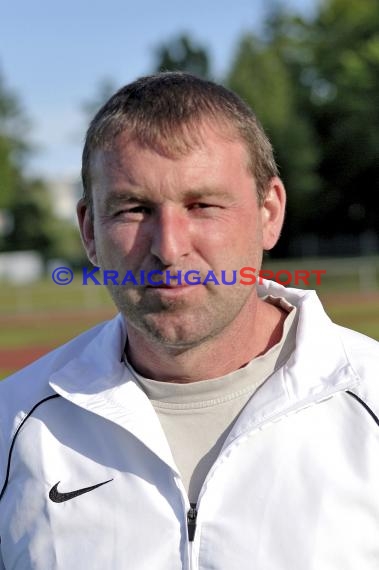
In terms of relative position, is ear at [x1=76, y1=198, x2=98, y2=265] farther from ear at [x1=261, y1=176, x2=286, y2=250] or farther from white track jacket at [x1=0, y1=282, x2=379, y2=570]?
ear at [x1=261, y1=176, x2=286, y2=250]

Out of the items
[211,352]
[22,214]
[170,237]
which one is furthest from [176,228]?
[22,214]

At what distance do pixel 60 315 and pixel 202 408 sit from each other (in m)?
22.9

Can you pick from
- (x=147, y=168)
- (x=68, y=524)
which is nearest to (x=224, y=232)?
(x=147, y=168)

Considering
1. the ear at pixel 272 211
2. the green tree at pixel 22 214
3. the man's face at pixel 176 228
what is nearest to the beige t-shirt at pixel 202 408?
the man's face at pixel 176 228

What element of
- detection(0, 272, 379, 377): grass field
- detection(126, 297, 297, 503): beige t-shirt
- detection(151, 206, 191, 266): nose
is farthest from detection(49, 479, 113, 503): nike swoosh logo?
detection(0, 272, 379, 377): grass field

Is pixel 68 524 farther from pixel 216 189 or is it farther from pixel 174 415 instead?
pixel 216 189

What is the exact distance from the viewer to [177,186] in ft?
6.01

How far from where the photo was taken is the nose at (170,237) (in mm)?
1812

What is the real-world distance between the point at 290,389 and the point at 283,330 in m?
0.24

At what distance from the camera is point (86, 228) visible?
7.00ft

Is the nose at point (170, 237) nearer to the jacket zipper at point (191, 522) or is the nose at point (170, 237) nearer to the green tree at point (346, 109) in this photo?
the jacket zipper at point (191, 522)

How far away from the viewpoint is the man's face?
1.84 m

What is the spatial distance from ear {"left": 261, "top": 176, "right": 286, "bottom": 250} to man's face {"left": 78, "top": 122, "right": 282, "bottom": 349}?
0.48 ft

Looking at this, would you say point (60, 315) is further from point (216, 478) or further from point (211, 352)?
point (216, 478)
